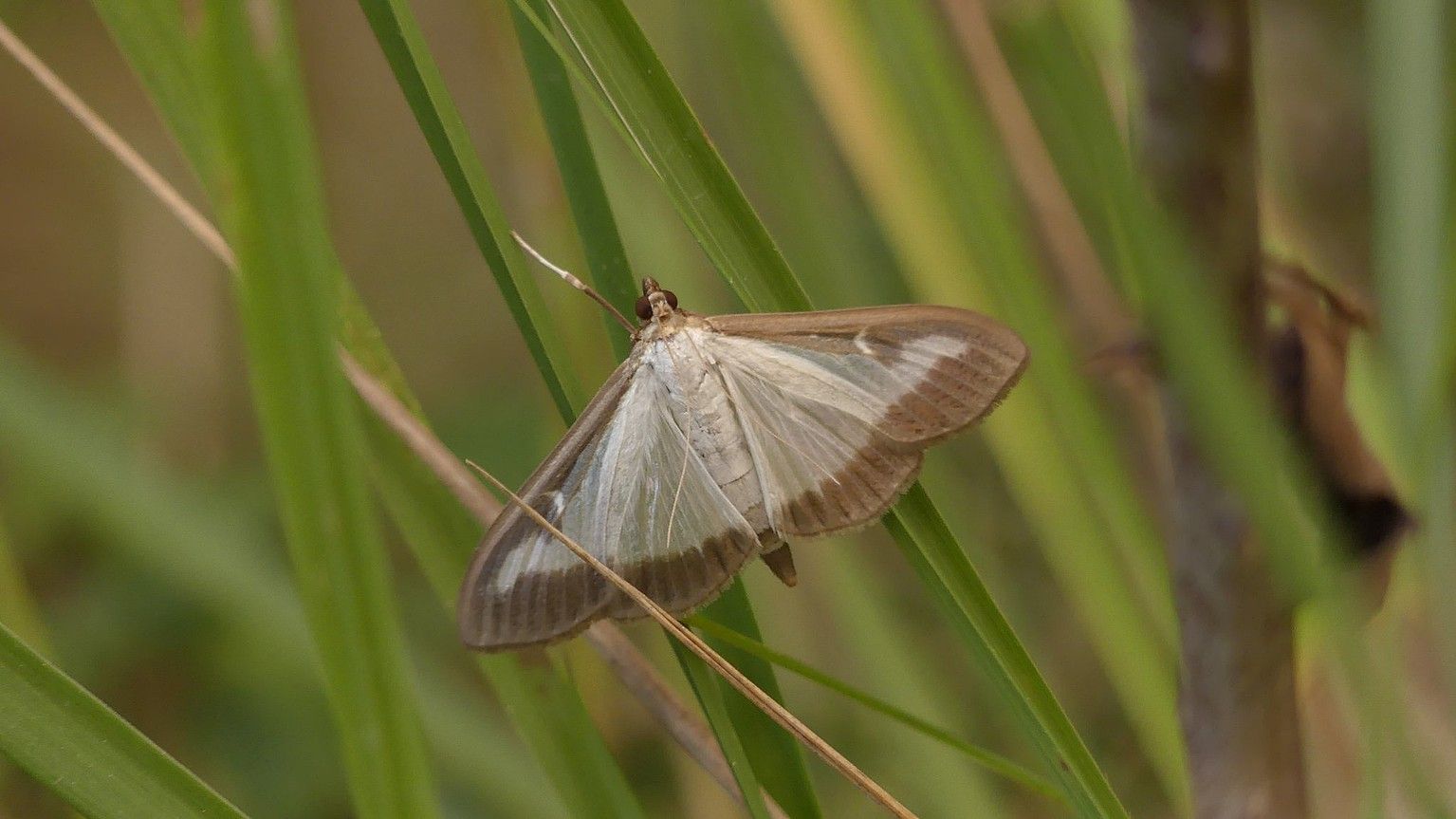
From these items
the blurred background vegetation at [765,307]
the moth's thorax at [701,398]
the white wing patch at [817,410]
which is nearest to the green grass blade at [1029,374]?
the blurred background vegetation at [765,307]

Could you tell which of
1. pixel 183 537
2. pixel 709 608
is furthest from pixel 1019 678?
pixel 183 537

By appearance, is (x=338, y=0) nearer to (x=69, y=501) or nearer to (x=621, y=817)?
(x=69, y=501)

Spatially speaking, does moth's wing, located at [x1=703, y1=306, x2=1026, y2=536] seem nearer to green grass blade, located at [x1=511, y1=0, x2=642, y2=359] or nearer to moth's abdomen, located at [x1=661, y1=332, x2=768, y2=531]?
moth's abdomen, located at [x1=661, y1=332, x2=768, y2=531]

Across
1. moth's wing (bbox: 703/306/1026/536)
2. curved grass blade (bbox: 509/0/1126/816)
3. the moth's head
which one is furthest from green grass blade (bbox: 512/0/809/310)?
the moth's head

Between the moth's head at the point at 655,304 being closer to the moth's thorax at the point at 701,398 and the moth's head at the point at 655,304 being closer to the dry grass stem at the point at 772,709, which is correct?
the moth's thorax at the point at 701,398

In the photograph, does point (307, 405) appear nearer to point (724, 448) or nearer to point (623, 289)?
point (623, 289)

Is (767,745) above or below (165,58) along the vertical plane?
below
